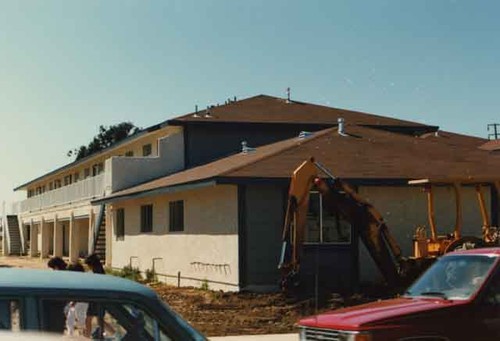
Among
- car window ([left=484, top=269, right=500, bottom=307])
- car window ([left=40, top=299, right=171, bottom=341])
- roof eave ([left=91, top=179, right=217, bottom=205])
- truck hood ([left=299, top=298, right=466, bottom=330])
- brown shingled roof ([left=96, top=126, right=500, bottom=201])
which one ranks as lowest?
truck hood ([left=299, top=298, right=466, bottom=330])

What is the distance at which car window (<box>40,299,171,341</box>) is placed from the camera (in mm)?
4785

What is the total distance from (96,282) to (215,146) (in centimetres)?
2717

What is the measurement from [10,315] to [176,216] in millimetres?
22460

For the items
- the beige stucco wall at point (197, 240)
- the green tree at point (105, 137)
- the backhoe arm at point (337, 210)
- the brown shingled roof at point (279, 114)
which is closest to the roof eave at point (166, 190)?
the beige stucco wall at point (197, 240)

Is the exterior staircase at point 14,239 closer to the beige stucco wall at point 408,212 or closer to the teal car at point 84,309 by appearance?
the beige stucco wall at point 408,212

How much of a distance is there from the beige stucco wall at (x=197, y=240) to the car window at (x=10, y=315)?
17219mm

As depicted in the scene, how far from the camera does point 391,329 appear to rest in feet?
28.3

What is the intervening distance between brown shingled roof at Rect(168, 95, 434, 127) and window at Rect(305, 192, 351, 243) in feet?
33.4

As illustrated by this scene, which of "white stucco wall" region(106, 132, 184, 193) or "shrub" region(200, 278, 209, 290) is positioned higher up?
"white stucco wall" region(106, 132, 184, 193)

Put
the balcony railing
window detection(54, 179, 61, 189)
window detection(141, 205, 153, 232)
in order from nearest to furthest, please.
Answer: window detection(141, 205, 153, 232) → the balcony railing → window detection(54, 179, 61, 189)

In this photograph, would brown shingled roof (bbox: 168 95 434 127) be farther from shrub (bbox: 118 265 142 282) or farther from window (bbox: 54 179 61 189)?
window (bbox: 54 179 61 189)

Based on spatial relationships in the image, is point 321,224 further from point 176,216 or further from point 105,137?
point 105,137

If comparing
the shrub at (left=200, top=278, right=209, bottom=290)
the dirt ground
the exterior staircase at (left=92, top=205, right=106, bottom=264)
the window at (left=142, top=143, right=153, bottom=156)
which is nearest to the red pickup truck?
the dirt ground

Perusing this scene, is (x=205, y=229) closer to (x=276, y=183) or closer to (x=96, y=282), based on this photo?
(x=276, y=183)
